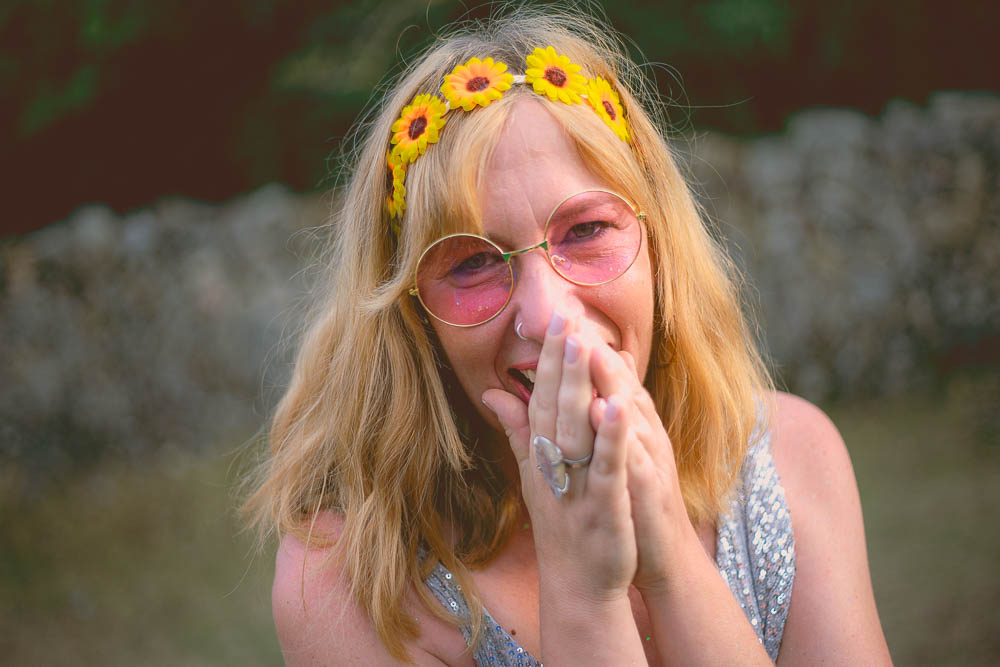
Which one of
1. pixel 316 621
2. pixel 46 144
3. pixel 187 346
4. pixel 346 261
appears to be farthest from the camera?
pixel 46 144

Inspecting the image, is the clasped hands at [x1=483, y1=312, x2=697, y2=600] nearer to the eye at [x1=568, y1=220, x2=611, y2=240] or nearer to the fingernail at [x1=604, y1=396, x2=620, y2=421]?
the fingernail at [x1=604, y1=396, x2=620, y2=421]

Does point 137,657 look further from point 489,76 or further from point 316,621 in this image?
point 489,76

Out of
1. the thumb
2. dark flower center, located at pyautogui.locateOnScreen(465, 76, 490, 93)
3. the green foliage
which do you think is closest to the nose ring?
→ the thumb

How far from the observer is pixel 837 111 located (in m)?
5.26

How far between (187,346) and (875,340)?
402 cm

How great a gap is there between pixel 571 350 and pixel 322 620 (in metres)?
0.75

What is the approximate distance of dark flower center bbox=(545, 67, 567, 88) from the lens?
64.0 inches

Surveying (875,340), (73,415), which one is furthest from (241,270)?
(875,340)

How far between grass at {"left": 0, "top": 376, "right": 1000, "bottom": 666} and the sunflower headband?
6.36 ft

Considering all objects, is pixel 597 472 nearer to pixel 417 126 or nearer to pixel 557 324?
pixel 557 324

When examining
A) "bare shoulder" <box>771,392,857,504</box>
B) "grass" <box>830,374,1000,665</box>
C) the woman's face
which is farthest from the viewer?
"grass" <box>830,374,1000,665</box>

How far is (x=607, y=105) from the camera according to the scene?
5.60 ft

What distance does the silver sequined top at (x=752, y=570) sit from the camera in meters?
1.63

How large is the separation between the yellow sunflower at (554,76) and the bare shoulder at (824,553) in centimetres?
90
